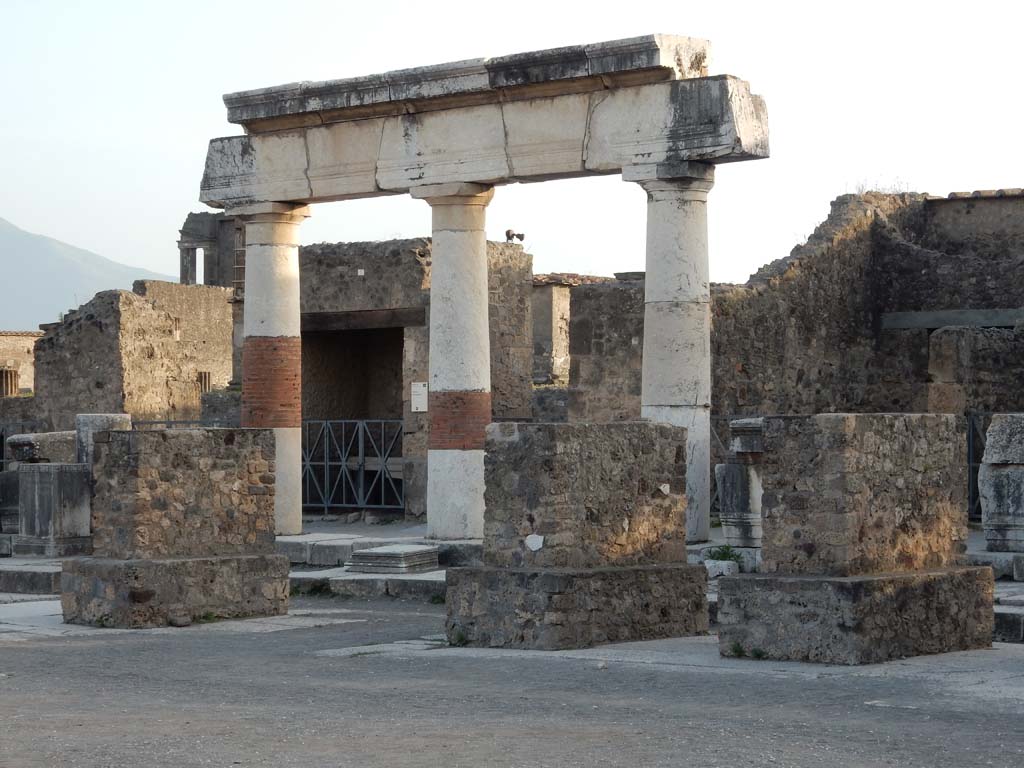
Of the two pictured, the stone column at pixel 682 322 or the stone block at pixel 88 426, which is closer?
the stone column at pixel 682 322

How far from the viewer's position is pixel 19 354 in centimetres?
4628

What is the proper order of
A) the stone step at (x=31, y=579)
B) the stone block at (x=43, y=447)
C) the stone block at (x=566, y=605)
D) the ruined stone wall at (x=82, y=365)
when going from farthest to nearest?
the ruined stone wall at (x=82, y=365) → the stone block at (x=43, y=447) → the stone step at (x=31, y=579) → the stone block at (x=566, y=605)

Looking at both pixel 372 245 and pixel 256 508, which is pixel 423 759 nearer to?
pixel 256 508

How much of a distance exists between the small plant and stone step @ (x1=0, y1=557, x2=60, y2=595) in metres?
5.70

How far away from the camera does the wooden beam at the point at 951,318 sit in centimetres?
2055

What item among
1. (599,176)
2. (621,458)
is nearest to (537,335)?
(599,176)

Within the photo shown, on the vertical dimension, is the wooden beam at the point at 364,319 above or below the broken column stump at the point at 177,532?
above

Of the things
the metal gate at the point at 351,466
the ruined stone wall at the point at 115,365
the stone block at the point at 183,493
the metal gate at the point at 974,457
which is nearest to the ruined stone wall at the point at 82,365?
the ruined stone wall at the point at 115,365

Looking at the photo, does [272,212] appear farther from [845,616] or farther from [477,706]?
[477,706]

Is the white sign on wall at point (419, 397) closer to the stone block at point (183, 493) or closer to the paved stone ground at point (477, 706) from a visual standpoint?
the stone block at point (183, 493)

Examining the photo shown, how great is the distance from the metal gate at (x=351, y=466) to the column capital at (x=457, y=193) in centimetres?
441

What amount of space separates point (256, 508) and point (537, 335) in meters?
12.3

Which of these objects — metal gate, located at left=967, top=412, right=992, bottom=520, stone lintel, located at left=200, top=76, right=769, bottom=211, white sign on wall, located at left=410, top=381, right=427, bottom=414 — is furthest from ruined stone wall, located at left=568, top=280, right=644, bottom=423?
metal gate, located at left=967, top=412, right=992, bottom=520

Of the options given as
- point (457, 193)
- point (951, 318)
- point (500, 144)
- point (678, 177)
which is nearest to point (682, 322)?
point (678, 177)
